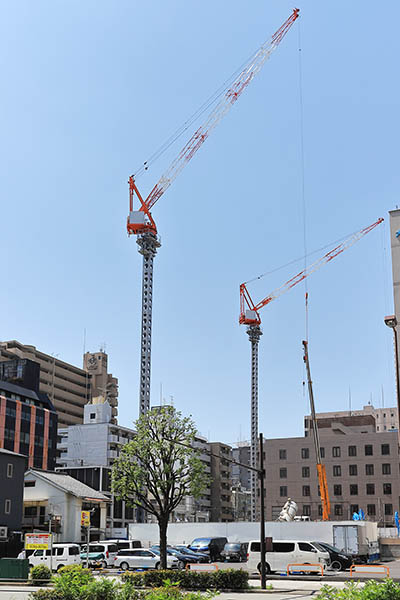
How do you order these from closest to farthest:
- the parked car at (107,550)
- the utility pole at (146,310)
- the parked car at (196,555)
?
the parked car at (107,550), the parked car at (196,555), the utility pole at (146,310)

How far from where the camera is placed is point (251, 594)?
3038 cm

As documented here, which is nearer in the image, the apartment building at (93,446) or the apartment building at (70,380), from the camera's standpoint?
the apartment building at (93,446)

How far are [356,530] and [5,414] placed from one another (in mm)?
65795

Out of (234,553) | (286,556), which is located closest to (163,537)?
(286,556)

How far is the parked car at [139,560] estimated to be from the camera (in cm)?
4484

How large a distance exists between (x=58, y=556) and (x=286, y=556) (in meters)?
14.3

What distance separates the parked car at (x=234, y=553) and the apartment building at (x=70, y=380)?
303ft

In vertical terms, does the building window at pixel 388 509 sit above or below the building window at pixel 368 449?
below

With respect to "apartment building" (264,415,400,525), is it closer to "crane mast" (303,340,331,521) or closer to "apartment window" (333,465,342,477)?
"apartment window" (333,465,342,477)

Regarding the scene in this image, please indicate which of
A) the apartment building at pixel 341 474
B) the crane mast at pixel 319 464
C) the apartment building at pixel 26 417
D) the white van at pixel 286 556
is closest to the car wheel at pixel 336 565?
the white van at pixel 286 556

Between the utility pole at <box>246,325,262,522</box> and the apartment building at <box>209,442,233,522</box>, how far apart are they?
481 cm

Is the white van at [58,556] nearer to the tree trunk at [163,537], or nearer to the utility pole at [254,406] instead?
the tree trunk at [163,537]

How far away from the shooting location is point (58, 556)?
44.5 m

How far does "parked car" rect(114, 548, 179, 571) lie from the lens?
4484cm
